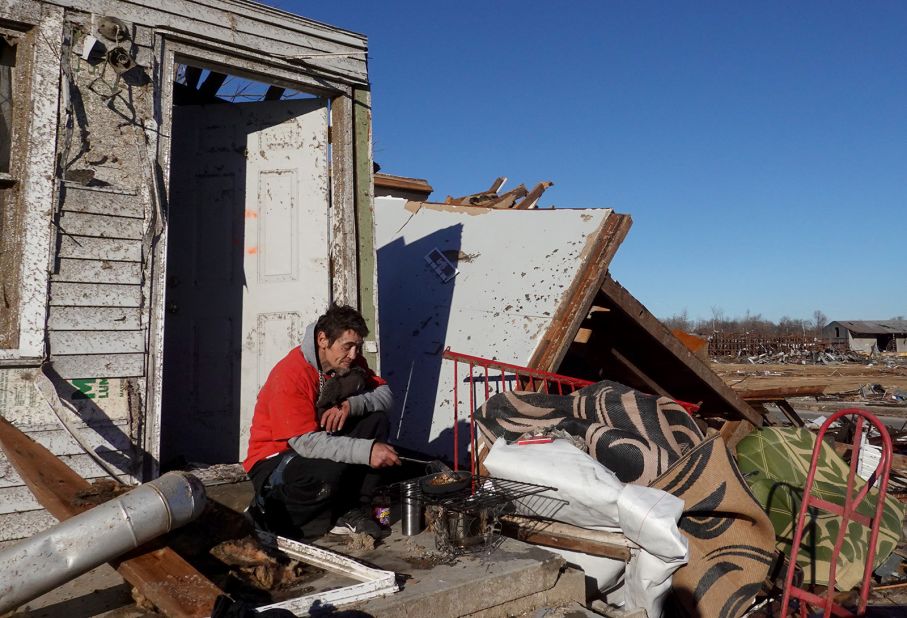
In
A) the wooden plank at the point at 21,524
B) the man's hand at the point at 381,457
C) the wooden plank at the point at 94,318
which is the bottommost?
the wooden plank at the point at 21,524

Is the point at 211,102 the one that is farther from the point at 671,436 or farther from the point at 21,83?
the point at 671,436

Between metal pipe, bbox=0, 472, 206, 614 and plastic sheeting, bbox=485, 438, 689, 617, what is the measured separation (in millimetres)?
2071

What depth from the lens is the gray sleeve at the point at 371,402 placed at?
3.85 meters

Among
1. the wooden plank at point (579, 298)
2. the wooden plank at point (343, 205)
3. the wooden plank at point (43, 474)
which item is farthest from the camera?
the wooden plank at point (579, 298)

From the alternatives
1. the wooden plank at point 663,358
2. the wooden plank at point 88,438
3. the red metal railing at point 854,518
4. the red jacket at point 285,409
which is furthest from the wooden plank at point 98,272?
the red metal railing at point 854,518

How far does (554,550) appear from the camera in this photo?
3717 millimetres

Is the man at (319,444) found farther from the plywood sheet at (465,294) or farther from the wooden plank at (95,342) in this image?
the plywood sheet at (465,294)

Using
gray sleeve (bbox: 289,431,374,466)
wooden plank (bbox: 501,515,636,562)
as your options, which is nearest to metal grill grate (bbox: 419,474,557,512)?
wooden plank (bbox: 501,515,636,562)

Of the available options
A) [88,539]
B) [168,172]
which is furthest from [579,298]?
[88,539]

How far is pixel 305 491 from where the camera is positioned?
3.44 metres

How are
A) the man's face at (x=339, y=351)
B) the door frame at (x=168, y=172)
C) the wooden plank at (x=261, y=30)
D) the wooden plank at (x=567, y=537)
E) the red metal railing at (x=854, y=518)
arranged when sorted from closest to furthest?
1. the red metal railing at (x=854, y=518)
2. the wooden plank at (x=567, y=537)
3. the man's face at (x=339, y=351)
4. the door frame at (x=168, y=172)
5. the wooden plank at (x=261, y=30)

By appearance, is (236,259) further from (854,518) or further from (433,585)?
(854,518)

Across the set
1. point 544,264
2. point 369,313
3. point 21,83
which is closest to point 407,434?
point 369,313

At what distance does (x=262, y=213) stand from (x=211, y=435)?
1.88 m
